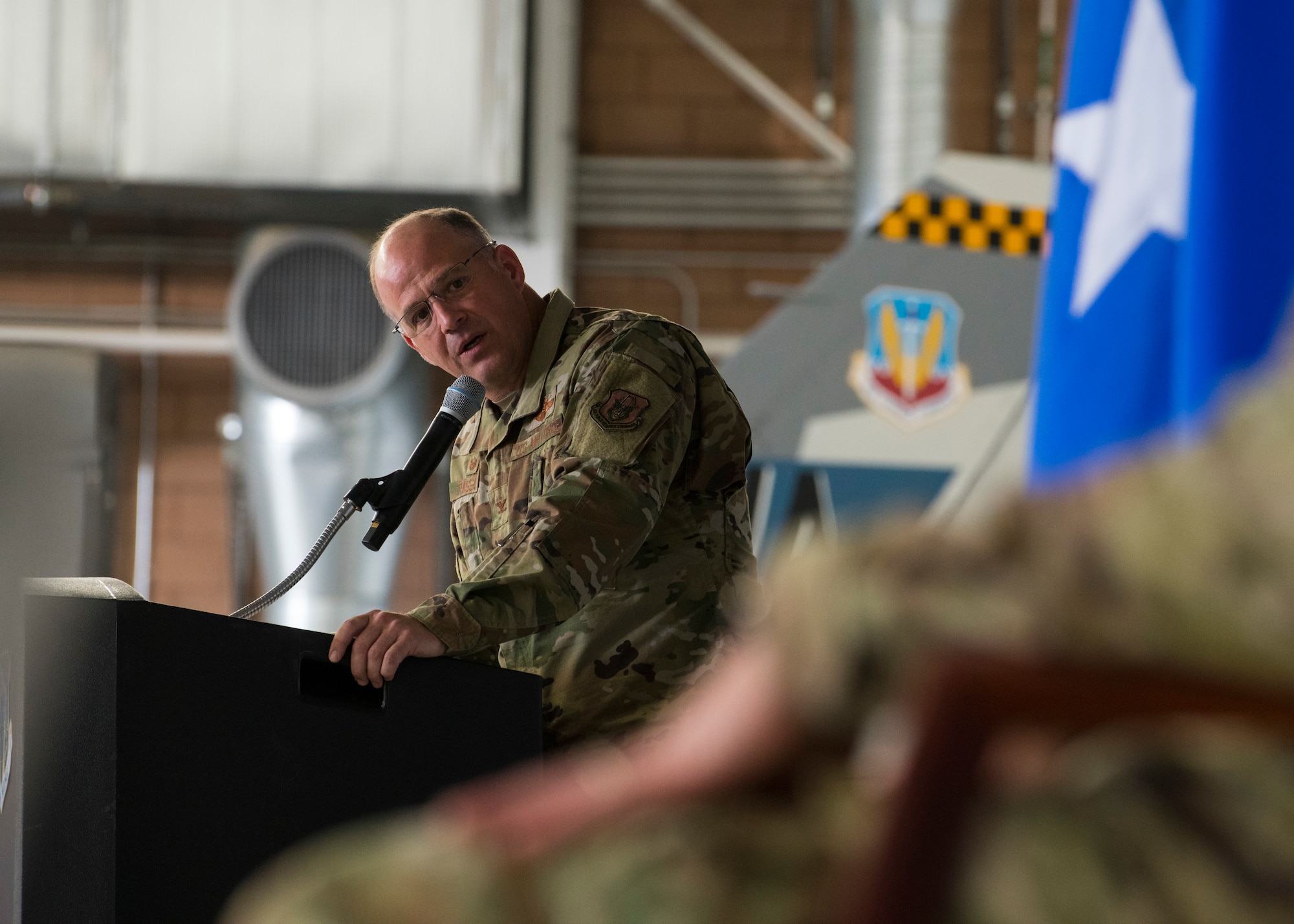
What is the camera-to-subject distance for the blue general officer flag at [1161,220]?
1399 millimetres

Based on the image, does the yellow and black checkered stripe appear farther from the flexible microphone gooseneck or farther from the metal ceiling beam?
the flexible microphone gooseneck

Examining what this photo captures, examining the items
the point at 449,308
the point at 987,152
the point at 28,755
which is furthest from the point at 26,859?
the point at 987,152

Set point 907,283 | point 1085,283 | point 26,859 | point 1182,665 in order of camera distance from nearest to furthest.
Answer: point 1182,665 → point 26,859 → point 1085,283 → point 907,283

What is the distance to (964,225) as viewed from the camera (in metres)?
3.29

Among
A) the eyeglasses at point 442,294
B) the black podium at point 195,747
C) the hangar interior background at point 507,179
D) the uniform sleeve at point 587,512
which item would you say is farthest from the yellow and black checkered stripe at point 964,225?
the black podium at point 195,747

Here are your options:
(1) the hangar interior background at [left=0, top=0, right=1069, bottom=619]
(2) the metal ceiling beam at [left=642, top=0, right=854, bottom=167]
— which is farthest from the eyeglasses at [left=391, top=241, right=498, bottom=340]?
(2) the metal ceiling beam at [left=642, top=0, right=854, bottom=167]

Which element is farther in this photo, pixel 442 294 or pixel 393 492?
pixel 442 294

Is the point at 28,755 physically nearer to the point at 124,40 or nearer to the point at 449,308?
the point at 449,308

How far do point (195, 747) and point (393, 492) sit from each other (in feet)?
1.47

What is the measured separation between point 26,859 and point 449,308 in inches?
32.7

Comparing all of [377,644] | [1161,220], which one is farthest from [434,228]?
[1161,220]

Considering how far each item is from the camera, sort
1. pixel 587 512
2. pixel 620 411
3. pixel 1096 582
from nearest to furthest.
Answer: pixel 1096 582, pixel 587 512, pixel 620 411

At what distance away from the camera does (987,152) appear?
480 centimetres

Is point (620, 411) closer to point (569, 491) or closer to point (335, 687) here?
point (569, 491)
